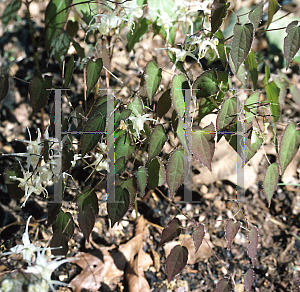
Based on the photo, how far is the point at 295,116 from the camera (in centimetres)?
175

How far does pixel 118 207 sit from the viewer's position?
79 cm

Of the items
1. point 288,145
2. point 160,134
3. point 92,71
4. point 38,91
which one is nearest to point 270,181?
point 288,145

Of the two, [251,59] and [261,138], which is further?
[251,59]

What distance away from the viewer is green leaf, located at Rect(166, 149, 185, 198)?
2.63 feet

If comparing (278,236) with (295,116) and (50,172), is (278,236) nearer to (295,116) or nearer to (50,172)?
(295,116)

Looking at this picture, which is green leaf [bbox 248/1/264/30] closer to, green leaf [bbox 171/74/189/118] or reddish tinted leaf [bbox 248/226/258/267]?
green leaf [bbox 171/74/189/118]

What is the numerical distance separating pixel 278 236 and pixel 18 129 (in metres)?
1.24

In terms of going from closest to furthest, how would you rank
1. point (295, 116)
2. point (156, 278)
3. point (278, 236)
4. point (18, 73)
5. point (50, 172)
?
point (50, 172) < point (156, 278) < point (278, 236) < point (18, 73) < point (295, 116)

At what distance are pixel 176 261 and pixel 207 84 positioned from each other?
47 centimetres

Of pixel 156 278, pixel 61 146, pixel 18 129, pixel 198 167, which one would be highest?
pixel 61 146

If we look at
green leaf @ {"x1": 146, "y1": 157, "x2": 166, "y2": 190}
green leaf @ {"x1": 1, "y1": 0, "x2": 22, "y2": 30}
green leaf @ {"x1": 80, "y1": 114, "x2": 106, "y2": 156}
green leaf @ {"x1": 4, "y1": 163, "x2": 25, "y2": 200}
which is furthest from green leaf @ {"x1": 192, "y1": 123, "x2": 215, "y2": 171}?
green leaf @ {"x1": 1, "y1": 0, "x2": 22, "y2": 30}

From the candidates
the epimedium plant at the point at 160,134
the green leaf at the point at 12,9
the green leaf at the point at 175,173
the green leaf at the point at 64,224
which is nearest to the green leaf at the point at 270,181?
the epimedium plant at the point at 160,134

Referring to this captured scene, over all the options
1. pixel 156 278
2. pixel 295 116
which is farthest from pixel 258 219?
pixel 295 116

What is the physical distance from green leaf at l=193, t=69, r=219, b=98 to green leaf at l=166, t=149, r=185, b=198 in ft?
0.54
